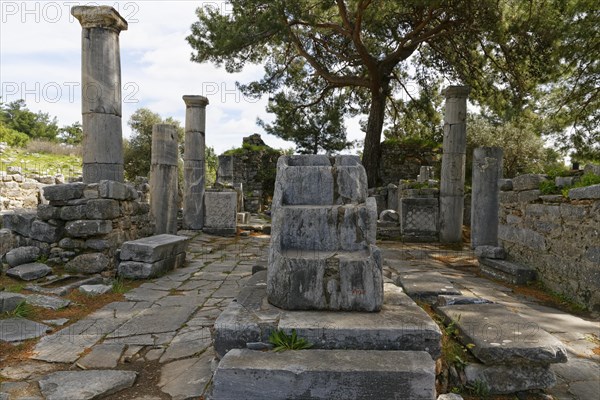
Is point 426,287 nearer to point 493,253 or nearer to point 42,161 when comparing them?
point 493,253

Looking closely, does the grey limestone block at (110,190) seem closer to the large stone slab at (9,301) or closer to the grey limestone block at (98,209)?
the grey limestone block at (98,209)

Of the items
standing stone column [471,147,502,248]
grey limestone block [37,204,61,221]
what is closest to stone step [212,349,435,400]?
grey limestone block [37,204,61,221]

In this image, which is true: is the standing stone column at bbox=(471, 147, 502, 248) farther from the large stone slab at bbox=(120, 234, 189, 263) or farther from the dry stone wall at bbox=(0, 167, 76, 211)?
the dry stone wall at bbox=(0, 167, 76, 211)

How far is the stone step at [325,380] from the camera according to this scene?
7.69 ft

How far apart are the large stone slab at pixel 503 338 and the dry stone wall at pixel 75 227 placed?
15.8 ft

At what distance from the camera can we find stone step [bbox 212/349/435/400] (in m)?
2.34

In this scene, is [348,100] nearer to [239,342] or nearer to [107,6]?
[107,6]

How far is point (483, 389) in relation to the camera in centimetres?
277

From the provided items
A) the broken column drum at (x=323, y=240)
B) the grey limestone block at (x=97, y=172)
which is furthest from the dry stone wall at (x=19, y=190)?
the broken column drum at (x=323, y=240)

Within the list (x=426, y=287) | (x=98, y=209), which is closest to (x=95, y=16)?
(x=98, y=209)

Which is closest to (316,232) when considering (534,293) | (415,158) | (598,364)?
(598,364)

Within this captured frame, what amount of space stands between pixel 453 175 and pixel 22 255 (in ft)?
32.2

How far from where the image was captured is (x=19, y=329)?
3.82 meters

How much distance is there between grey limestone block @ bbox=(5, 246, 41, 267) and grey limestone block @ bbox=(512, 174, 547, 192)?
7.55 metres
